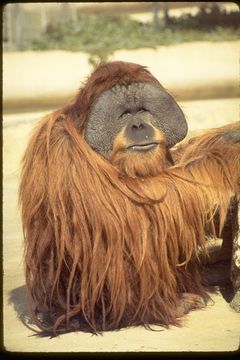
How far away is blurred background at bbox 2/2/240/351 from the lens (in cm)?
688

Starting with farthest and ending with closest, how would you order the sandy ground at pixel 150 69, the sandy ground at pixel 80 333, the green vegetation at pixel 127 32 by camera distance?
the green vegetation at pixel 127 32, the sandy ground at pixel 150 69, the sandy ground at pixel 80 333

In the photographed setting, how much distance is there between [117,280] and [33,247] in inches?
12.9

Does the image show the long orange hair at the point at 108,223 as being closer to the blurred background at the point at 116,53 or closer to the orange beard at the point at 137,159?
the orange beard at the point at 137,159

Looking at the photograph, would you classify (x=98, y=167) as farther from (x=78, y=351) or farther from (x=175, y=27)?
(x=175, y=27)

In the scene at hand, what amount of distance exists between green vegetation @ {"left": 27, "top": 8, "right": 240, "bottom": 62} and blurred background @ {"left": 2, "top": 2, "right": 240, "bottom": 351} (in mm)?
10

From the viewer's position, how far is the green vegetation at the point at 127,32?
8273 mm

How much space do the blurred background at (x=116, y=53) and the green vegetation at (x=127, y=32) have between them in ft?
0.03

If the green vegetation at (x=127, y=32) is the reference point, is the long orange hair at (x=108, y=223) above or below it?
above

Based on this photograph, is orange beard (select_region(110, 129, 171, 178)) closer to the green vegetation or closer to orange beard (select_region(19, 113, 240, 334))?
orange beard (select_region(19, 113, 240, 334))

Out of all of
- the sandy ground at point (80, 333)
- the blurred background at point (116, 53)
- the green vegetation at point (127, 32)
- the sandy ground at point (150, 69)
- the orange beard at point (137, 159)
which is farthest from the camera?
the green vegetation at point (127, 32)

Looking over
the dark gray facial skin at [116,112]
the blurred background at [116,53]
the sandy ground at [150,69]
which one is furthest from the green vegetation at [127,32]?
the dark gray facial skin at [116,112]

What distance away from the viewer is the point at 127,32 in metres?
8.97

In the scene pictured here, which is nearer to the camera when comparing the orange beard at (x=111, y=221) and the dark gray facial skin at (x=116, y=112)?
the orange beard at (x=111, y=221)

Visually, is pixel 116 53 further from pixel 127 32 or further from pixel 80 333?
pixel 80 333
